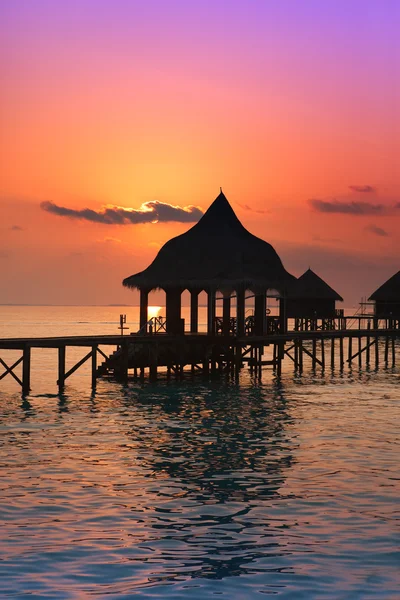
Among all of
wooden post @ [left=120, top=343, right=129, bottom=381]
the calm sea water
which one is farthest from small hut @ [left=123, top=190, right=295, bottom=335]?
the calm sea water

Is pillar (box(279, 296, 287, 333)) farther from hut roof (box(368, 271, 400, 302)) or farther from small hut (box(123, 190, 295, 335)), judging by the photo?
hut roof (box(368, 271, 400, 302))

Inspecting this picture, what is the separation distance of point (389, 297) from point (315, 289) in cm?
870

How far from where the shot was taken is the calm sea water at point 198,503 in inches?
451

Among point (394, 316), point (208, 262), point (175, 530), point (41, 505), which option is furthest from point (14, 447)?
point (394, 316)

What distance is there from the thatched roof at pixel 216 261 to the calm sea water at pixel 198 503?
12953mm

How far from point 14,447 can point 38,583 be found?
10873 millimetres

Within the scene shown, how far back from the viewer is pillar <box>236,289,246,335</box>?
42469 millimetres

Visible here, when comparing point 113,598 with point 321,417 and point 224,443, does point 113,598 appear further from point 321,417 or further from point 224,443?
point 321,417

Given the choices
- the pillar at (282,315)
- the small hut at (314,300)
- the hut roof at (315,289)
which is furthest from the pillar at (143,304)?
the small hut at (314,300)

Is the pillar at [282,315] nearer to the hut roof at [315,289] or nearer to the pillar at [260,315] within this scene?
the pillar at [260,315]

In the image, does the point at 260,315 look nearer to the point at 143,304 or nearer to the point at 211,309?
the point at 211,309

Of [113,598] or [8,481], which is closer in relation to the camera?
[113,598]

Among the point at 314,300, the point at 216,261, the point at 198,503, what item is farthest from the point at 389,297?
the point at 198,503

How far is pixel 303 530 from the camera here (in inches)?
543
